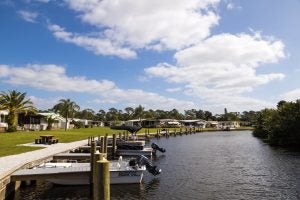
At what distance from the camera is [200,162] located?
147ft

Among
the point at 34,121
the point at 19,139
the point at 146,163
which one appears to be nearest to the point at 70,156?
the point at 146,163

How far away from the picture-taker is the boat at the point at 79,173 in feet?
83.5

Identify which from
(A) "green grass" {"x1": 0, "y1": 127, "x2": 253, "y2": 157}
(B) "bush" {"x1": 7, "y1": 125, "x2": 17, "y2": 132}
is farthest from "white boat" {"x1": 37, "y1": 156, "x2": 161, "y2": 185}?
(B) "bush" {"x1": 7, "y1": 125, "x2": 17, "y2": 132}

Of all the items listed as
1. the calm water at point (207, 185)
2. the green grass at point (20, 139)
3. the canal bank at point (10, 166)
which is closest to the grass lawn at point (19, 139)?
the green grass at point (20, 139)

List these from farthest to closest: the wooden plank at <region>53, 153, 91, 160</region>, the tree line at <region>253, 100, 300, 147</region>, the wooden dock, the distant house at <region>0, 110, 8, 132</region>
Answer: the distant house at <region>0, 110, 8, 132</region> < the tree line at <region>253, 100, 300, 147</region> < the wooden plank at <region>53, 153, 91, 160</region> < the wooden dock

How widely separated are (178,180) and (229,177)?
5.32 m

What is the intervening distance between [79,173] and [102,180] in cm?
1844

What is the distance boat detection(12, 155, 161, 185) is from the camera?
1001 inches

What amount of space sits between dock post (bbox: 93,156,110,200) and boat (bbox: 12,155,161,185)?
1703cm

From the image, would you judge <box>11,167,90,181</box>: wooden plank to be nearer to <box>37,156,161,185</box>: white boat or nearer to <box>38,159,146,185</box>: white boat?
<box>37,156,161,185</box>: white boat

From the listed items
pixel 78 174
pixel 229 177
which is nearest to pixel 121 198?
pixel 78 174

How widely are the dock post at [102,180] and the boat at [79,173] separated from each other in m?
17.0

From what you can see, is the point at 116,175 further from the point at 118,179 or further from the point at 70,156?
the point at 70,156

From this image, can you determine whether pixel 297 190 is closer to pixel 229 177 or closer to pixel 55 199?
pixel 229 177
